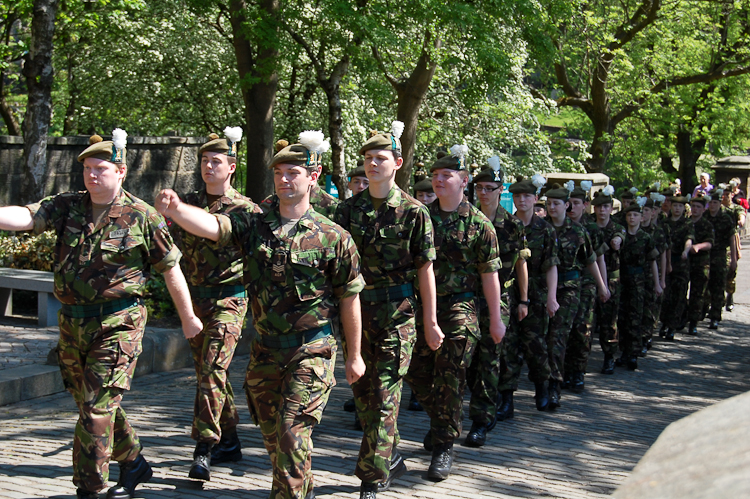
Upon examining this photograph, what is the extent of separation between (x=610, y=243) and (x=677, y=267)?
3.73 metres

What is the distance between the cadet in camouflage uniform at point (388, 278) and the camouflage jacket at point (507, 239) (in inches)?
72.5

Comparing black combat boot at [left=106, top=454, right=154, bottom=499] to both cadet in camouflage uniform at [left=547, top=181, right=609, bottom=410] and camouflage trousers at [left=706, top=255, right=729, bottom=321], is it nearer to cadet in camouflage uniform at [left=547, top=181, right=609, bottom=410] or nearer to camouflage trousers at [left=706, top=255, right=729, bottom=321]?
cadet in camouflage uniform at [left=547, top=181, right=609, bottom=410]

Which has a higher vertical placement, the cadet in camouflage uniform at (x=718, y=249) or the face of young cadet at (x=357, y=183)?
the face of young cadet at (x=357, y=183)

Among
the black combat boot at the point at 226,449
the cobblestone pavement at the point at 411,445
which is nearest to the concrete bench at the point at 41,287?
the cobblestone pavement at the point at 411,445

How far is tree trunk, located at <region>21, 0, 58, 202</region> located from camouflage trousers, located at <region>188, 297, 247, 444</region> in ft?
26.3

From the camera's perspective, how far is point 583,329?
31.7 ft

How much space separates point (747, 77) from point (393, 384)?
26943 millimetres

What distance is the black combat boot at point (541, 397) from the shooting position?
8570mm

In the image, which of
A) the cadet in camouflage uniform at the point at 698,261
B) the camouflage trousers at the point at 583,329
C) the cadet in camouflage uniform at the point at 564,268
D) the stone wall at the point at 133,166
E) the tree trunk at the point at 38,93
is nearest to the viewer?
the cadet in camouflage uniform at the point at 564,268

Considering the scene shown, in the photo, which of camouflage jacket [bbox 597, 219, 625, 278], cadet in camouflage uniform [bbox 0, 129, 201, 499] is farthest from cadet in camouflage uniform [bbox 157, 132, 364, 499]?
camouflage jacket [bbox 597, 219, 625, 278]

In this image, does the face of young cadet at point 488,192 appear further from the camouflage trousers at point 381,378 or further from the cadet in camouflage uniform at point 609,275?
the cadet in camouflage uniform at point 609,275

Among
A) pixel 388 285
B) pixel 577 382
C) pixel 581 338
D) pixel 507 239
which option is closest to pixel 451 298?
pixel 388 285

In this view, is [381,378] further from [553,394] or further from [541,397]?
[553,394]

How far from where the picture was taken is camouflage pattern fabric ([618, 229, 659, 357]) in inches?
437
